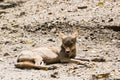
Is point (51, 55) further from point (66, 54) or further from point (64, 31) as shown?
point (64, 31)

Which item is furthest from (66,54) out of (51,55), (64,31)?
(64,31)

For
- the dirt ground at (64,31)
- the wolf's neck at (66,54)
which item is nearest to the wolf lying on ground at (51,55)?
the wolf's neck at (66,54)

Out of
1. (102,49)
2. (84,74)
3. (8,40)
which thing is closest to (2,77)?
(84,74)

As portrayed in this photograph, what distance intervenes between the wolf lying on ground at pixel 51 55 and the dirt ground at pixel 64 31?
190mm

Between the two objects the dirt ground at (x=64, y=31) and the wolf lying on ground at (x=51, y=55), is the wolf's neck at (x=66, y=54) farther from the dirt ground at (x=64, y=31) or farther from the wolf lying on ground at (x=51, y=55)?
the dirt ground at (x=64, y=31)

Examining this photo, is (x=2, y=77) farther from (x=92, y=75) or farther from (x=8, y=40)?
(x=8, y=40)

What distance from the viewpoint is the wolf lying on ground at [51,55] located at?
8.65 meters

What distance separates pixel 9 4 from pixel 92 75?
32.2ft

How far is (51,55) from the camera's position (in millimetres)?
9141

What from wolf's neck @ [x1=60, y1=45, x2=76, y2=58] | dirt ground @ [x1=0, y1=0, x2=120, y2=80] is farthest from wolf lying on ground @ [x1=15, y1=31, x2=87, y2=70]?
dirt ground @ [x1=0, y1=0, x2=120, y2=80]

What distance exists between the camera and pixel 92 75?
7484 millimetres

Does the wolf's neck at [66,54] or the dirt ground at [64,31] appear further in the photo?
the wolf's neck at [66,54]

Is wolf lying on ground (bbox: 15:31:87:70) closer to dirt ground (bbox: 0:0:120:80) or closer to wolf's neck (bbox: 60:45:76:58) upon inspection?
wolf's neck (bbox: 60:45:76:58)

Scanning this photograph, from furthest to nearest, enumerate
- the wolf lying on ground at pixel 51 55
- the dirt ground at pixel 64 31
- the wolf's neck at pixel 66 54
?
the wolf's neck at pixel 66 54 → the wolf lying on ground at pixel 51 55 → the dirt ground at pixel 64 31
